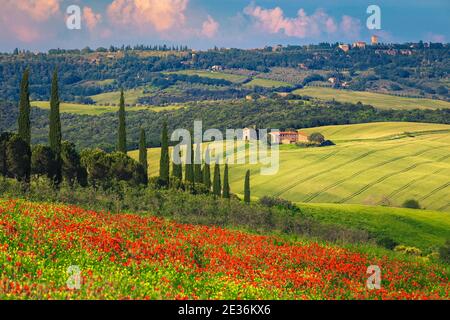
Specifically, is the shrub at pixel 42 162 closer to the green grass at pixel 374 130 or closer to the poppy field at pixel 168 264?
the poppy field at pixel 168 264

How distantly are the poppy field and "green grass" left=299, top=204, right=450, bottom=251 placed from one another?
145 ft

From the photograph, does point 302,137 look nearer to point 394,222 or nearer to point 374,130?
point 374,130

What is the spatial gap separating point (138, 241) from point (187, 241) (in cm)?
230

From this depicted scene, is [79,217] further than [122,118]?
No

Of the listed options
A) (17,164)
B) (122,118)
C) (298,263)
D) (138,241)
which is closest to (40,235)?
(138,241)

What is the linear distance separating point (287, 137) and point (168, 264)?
464ft

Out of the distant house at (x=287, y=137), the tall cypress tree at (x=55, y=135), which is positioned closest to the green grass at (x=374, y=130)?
the distant house at (x=287, y=137)

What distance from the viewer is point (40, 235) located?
25.0 metres

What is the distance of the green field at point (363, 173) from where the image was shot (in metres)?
114

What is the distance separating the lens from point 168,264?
2311 cm

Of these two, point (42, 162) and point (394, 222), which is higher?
point (42, 162)

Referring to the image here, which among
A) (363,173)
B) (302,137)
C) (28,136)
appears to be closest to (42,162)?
(28,136)

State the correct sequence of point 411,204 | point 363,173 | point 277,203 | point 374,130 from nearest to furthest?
point 277,203 < point 411,204 < point 363,173 < point 374,130
